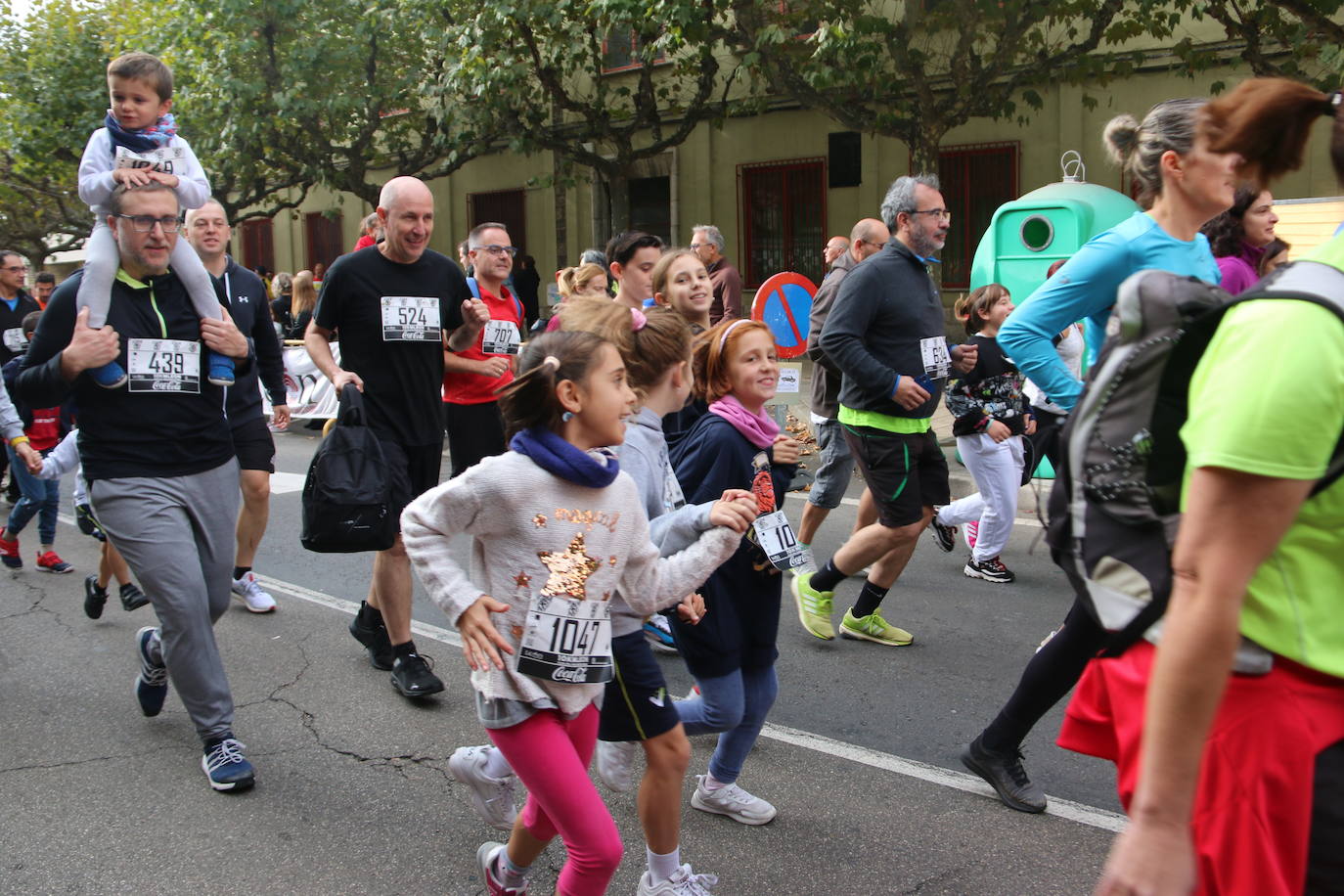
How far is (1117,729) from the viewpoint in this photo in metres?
1.76

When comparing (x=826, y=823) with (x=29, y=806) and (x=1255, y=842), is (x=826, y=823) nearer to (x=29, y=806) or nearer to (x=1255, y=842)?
(x=1255, y=842)

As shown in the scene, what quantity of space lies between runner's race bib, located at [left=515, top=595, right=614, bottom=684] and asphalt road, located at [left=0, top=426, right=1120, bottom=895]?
0.94m

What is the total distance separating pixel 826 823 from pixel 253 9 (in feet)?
59.4

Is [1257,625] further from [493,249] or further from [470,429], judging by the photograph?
[493,249]

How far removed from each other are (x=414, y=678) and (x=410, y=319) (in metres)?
1.45

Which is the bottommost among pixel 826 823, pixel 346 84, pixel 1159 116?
pixel 826 823

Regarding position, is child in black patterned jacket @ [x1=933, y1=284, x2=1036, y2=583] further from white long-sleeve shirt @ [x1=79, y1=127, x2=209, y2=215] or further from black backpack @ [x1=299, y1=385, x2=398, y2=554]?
white long-sleeve shirt @ [x1=79, y1=127, x2=209, y2=215]

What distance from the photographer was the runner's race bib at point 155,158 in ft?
15.0

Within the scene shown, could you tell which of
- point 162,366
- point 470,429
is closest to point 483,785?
point 162,366

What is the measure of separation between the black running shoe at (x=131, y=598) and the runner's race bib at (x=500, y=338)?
82.9 inches

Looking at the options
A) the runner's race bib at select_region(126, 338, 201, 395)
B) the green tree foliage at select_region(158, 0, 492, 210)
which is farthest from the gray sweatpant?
the green tree foliage at select_region(158, 0, 492, 210)

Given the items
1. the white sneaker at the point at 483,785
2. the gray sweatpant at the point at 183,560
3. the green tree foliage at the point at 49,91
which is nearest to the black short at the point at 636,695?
the white sneaker at the point at 483,785

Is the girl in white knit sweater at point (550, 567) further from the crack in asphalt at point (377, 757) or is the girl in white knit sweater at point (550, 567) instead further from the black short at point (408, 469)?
the black short at point (408, 469)

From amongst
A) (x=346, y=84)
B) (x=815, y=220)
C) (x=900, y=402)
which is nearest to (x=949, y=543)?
(x=900, y=402)
